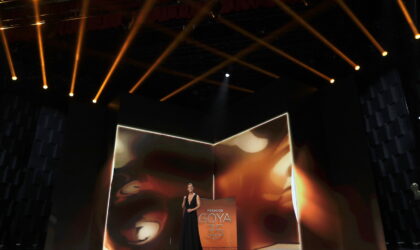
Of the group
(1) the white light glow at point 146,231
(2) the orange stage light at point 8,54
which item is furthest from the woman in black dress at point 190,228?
(2) the orange stage light at point 8,54

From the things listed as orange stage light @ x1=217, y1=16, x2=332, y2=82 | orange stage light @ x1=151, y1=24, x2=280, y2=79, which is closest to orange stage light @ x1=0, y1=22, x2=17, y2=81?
orange stage light @ x1=151, y1=24, x2=280, y2=79

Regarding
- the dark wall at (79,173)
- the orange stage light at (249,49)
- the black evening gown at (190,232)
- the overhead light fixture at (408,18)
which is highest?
the orange stage light at (249,49)

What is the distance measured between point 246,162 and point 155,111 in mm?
2641

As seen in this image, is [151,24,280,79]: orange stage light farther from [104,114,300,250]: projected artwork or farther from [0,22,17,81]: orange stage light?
[0,22,17,81]: orange stage light

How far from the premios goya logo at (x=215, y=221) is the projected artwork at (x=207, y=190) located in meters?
0.02

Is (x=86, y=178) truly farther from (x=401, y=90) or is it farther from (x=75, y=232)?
(x=401, y=90)

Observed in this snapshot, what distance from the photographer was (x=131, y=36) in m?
6.75

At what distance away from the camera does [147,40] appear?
7.02 m

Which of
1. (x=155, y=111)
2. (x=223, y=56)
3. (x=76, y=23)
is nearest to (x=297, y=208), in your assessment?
(x=223, y=56)

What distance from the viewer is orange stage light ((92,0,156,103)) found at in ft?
19.9

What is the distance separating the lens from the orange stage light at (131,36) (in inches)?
238

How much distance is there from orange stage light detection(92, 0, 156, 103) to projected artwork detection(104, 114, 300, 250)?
4.14ft

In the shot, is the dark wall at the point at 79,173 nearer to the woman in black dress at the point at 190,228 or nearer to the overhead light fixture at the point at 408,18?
the woman in black dress at the point at 190,228

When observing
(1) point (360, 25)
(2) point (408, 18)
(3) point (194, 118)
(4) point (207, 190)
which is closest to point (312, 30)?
(1) point (360, 25)
